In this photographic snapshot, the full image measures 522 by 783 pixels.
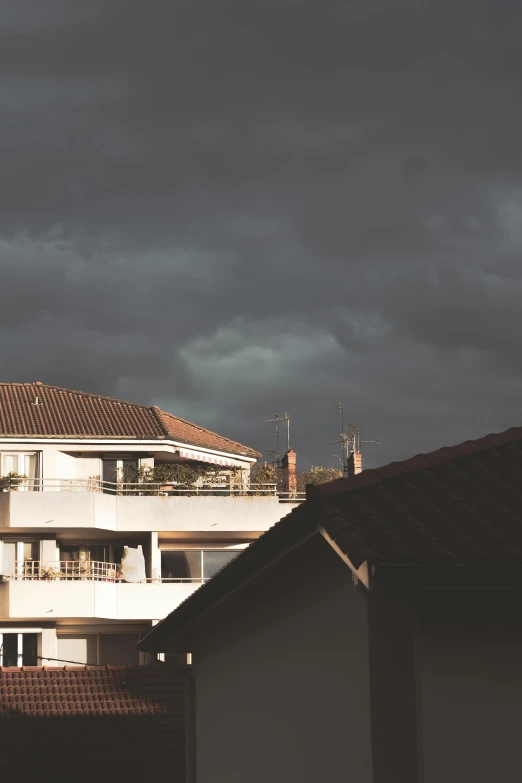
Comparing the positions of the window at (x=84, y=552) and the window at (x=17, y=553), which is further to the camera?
the window at (x=84, y=552)

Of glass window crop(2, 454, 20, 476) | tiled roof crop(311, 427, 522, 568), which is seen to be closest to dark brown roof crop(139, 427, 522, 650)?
tiled roof crop(311, 427, 522, 568)

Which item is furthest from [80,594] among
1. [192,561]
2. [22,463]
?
[22,463]

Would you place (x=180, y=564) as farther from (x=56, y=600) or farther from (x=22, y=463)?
(x=22, y=463)

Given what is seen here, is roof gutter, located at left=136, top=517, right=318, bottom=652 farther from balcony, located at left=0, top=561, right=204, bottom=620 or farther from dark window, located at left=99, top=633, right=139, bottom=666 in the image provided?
dark window, located at left=99, top=633, right=139, bottom=666

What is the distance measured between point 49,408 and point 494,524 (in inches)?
1967

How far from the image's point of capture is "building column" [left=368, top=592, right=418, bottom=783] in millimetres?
7492

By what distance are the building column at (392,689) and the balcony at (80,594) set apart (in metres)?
40.0

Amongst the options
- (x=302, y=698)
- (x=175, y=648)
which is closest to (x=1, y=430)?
(x=175, y=648)

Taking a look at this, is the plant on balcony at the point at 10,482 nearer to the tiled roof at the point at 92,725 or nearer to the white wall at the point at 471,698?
the tiled roof at the point at 92,725

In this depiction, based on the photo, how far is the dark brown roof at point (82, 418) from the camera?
176ft

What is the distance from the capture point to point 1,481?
49.5m

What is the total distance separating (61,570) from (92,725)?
67.6ft

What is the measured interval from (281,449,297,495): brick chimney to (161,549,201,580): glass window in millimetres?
6866

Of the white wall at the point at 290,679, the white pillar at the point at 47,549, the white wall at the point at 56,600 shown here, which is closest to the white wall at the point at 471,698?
the white wall at the point at 290,679
